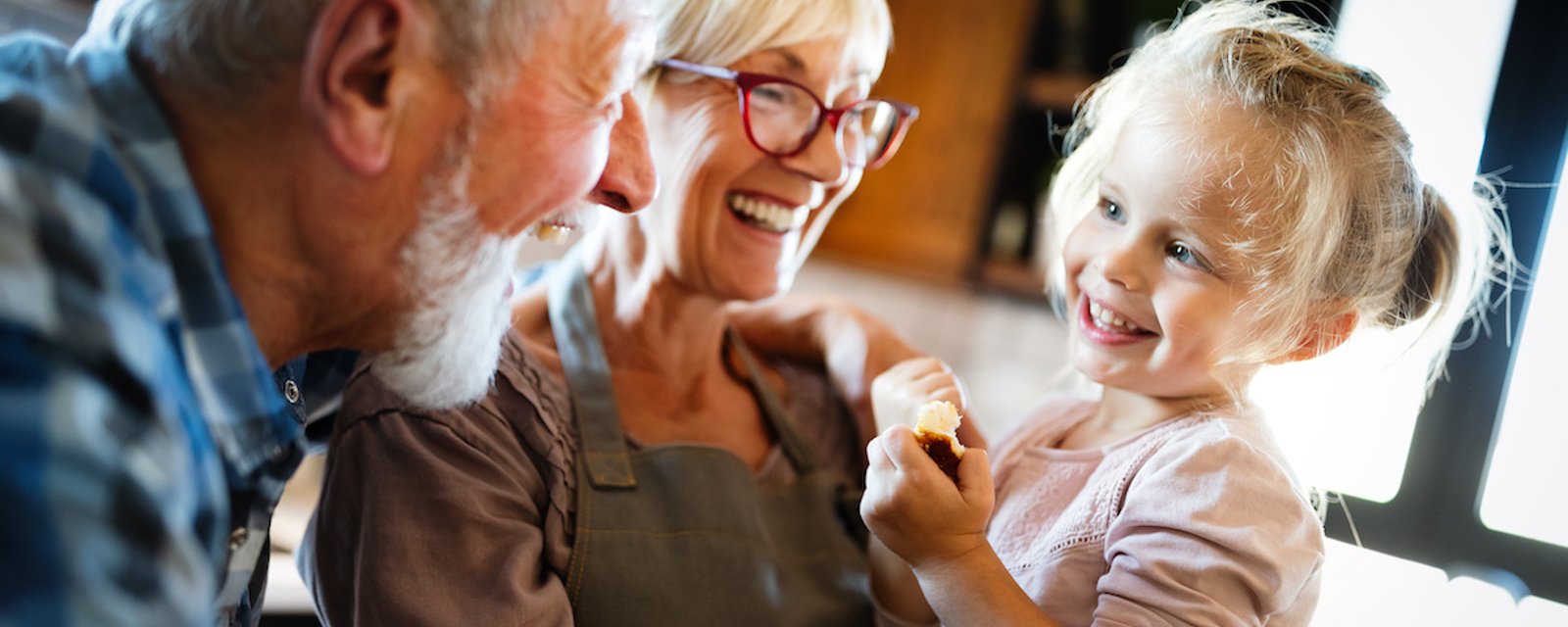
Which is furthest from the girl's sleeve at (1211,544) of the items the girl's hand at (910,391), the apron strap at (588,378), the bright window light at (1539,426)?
the apron strap at (588,378)

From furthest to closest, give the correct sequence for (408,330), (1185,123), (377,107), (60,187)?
(1185,123)
(408,330)
(377,107)
(60,187)

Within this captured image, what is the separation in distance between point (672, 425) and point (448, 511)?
351 millimetres

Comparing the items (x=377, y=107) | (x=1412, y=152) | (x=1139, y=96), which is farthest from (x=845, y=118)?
(x=377, y=107)

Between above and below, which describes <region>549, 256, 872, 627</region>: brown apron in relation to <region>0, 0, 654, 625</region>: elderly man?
below

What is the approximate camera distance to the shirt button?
2.94 ft

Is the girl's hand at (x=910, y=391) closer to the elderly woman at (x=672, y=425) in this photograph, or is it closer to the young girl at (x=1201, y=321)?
the young girl at (x=1201, y=321)

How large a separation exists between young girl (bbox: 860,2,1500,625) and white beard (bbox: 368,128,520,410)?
0.37 metres

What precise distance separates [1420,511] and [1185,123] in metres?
0.56

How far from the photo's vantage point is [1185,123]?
117 cm

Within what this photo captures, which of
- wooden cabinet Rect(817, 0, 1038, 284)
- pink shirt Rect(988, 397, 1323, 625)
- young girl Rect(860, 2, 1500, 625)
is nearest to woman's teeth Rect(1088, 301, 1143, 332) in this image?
young girl Rect(860, 2, 1500, 625)

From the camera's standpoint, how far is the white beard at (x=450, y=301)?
0.88 meters

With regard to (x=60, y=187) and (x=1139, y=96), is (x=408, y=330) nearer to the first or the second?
(x=60, y=187)

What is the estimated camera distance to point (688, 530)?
126 cm

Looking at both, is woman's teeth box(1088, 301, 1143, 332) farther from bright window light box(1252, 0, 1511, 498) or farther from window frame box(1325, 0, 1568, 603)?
window frame box(1325, 0, 1568, 603)
